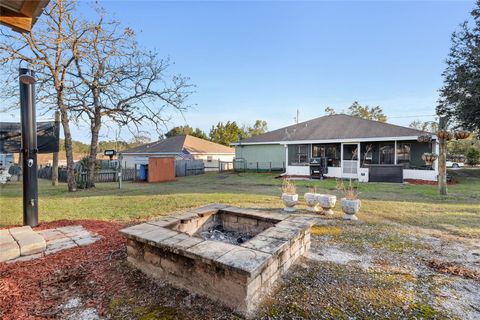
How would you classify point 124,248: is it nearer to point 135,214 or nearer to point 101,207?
point 135,214

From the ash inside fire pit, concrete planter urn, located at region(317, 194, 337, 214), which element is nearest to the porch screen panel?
concrete planter urn, located at region(317, 194, 337, 214)

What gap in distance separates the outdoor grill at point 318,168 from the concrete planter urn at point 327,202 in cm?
894

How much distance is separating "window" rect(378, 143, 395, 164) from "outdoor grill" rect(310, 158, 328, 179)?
3.24 meters

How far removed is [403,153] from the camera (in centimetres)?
1372

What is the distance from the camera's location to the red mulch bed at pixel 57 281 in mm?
2057

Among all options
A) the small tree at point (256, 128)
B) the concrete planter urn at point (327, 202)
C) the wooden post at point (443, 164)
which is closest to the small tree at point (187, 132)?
the small tree at point (256, 128)

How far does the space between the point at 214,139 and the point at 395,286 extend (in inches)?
1432

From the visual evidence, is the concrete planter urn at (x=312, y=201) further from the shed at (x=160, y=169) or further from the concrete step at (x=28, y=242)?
the shed at (x=160, y=169)

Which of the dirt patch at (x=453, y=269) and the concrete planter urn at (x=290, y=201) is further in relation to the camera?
the concrete planter urn at (x=290, y=201)

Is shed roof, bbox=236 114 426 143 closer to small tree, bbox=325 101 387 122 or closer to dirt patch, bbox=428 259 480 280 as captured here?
dirt patch, bbox=428 259 480 280

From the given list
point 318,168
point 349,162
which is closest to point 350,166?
point 349,162

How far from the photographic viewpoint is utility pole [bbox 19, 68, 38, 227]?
4129 mm

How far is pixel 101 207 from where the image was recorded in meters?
6.46

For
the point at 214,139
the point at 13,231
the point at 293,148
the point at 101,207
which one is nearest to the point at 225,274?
the point at 13,231
